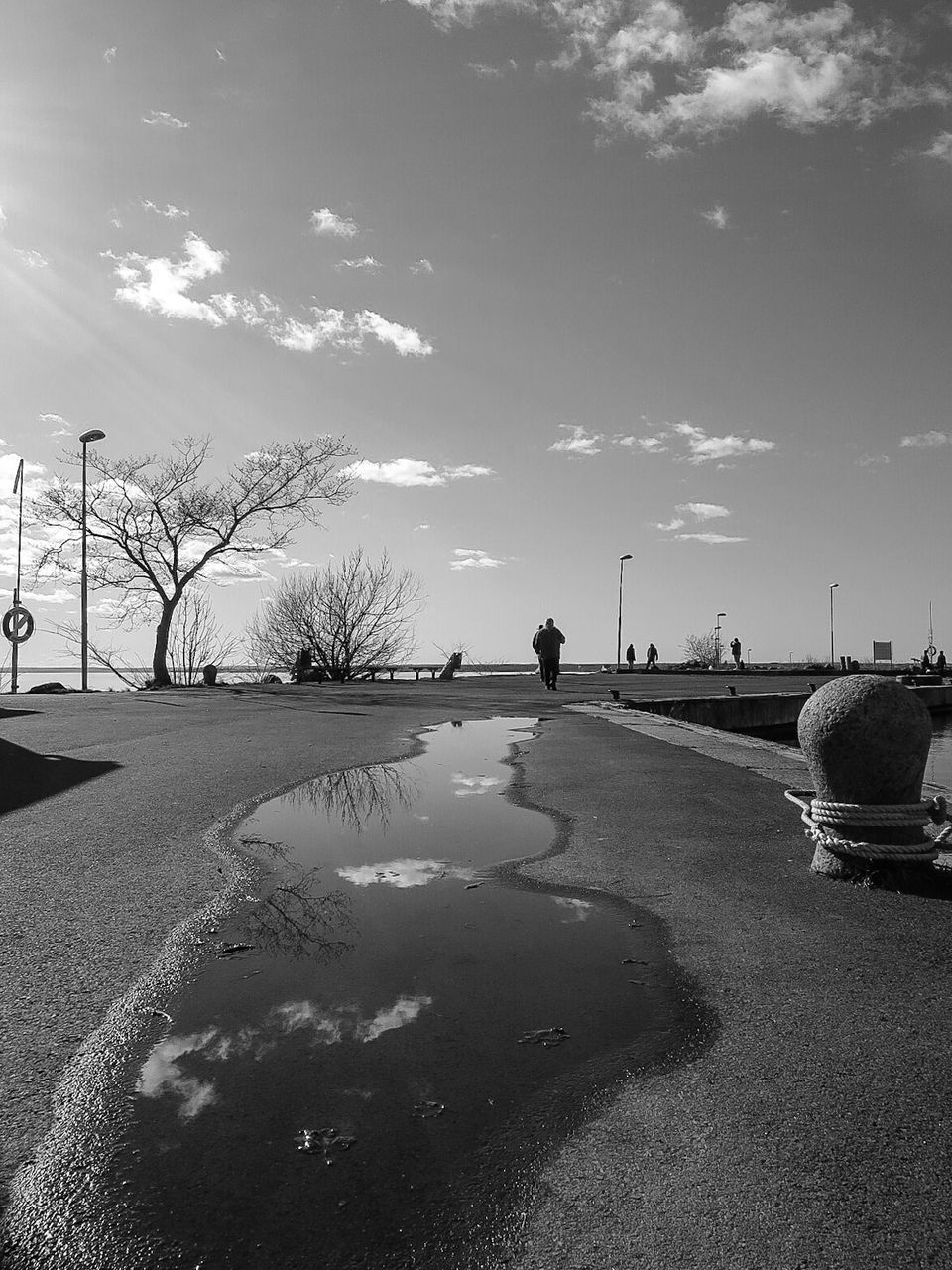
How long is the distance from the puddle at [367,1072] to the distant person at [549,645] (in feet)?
69.4

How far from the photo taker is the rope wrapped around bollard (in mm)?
4495

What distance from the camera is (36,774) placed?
26.8 ft

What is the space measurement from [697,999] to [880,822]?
1990 mm

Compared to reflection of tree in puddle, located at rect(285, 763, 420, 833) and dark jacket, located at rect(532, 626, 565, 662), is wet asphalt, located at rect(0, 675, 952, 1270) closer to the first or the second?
reflection of tree in puddle, located at rect(285, 763, 420, 833)

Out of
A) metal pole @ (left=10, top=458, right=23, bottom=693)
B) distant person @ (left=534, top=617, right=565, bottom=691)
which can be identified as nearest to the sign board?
metal pole @ (left=10, top=458, right=23, bottom=693)

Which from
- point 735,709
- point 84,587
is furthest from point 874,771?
point 84,587

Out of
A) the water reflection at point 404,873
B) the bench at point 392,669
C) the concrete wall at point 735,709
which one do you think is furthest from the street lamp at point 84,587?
the water reflection at point 404,873

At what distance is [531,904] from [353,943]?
3.32ft

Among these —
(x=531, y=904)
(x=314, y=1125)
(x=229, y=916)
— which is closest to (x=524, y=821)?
(x=531, y=904)

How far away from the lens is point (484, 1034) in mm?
2801

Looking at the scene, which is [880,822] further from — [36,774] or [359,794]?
[36,774]

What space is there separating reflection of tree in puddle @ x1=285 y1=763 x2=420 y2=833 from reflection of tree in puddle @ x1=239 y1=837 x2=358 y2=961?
1.44 metres

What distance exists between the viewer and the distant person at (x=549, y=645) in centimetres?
2583

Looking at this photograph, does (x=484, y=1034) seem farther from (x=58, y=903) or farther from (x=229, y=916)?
(x=58, y=903)
